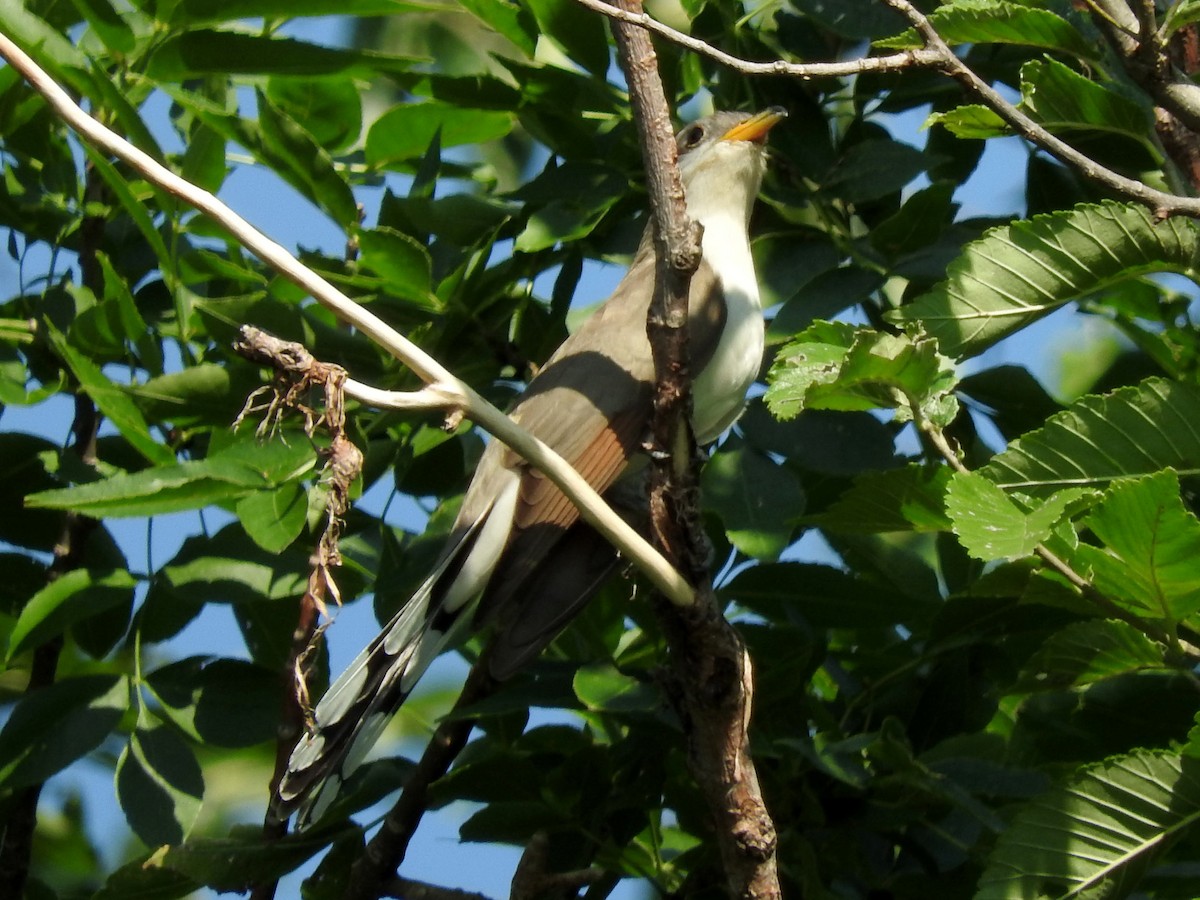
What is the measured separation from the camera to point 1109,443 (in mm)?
2344

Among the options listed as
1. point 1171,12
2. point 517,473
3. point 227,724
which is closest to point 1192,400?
point 1171,12

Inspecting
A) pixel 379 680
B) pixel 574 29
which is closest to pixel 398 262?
pixel 574 29

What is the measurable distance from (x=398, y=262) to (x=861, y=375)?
146cm

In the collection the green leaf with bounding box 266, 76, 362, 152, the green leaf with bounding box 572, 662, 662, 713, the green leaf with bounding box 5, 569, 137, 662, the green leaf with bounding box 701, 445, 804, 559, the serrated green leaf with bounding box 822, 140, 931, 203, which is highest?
the green leaf with bounding box 266, 76, 362, 152

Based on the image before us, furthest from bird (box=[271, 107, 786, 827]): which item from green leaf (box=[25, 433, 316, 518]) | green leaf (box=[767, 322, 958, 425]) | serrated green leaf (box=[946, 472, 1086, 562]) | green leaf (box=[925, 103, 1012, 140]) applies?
serrated green leaf (box=[946, 472, 1086, 562])

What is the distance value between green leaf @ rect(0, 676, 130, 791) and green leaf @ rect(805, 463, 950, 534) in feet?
5.75

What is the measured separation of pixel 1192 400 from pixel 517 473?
157 cm

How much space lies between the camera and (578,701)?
3.06m

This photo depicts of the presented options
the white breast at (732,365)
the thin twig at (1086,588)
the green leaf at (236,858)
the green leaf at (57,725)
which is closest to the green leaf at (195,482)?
the green leaf at (57,725)

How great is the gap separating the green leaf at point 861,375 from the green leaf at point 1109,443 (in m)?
0.18

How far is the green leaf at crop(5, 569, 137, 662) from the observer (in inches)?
125

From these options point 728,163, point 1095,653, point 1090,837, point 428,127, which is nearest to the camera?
point 1090,837

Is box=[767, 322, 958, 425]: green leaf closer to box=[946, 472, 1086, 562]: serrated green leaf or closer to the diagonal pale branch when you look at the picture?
box=[946, 472, 1086, 562]: serrated green leaf

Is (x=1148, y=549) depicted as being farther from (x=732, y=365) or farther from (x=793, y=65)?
(x=732, y=365)
